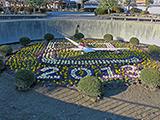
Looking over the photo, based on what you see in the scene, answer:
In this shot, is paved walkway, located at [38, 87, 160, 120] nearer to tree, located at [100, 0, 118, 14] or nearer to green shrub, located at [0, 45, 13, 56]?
green shrub, located at [0, 45, 13, 56]

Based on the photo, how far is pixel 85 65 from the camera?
18.5 metres

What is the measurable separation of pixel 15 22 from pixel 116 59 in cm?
1303

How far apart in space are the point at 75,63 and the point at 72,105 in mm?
6255

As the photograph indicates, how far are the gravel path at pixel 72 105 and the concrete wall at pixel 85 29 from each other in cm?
1334

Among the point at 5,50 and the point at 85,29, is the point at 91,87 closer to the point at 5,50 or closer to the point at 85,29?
the point at 5,50

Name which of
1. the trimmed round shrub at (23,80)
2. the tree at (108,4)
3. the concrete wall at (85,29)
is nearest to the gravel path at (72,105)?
the trimmed round shrub at (23,80)

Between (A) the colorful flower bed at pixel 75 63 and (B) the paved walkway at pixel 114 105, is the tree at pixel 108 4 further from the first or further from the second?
(B) the paved walkway at pixel 114 105

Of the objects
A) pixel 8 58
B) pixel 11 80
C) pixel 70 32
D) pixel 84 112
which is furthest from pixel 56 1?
pixel 84 112

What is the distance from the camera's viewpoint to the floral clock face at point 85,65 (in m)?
16.4

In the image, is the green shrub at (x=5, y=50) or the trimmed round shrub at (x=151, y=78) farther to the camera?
the green shrub at (x=5, y=50)

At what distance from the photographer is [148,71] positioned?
14586mm

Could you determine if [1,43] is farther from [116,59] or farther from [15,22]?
[116,59]

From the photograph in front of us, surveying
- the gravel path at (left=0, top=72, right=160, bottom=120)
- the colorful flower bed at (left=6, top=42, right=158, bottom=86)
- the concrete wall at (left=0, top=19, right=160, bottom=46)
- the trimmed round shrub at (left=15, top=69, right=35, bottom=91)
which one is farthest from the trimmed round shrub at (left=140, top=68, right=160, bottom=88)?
the concrete wall at (left=0, top=19, right=160, bottom=46)

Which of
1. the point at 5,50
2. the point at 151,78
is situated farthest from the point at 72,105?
the point at 5,50
